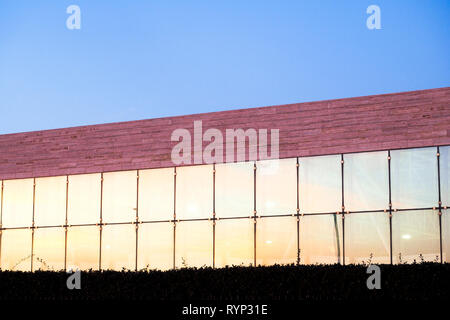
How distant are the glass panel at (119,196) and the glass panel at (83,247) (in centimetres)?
70

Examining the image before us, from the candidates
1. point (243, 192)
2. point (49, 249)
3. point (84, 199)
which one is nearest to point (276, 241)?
point (243, 192)

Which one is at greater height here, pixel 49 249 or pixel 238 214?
pixel 238 214

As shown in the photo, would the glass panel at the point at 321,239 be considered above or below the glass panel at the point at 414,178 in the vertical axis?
below

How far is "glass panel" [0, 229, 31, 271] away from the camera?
81.5 ft

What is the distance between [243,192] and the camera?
2220 cm

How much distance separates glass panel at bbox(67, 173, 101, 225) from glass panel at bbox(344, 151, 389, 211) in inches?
315

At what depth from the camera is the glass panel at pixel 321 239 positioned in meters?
21.0

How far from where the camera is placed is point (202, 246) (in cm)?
2248

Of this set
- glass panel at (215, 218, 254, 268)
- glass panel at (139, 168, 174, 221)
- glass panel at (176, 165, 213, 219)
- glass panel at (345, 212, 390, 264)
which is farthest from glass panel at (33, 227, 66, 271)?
glass panel at (345, 212, 390, 264)

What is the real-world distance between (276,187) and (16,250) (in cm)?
920

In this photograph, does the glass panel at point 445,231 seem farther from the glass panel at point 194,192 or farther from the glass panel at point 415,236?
the glass panel at point 194,192

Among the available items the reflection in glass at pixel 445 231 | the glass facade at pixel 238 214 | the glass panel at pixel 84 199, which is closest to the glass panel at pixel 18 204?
the glass facade at pixel 238 214

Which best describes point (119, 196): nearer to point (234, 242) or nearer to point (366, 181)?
point (234, 242)
